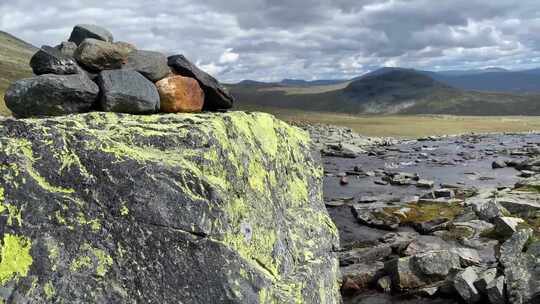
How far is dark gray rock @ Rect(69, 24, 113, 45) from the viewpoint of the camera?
52.6 ft

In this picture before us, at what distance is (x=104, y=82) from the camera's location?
13.4 m

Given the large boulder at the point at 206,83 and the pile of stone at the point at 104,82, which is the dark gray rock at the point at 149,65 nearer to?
the pile of stone at the point at 104,82

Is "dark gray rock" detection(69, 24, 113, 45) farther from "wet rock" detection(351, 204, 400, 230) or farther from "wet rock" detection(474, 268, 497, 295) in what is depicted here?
"wet rock" detection(351, 204, 400, 230)

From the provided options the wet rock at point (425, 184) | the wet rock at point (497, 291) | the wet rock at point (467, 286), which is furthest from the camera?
the wet rock at point (425, 184)

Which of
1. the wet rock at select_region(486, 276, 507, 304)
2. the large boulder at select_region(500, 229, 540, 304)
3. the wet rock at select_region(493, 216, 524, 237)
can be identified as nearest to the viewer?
the large boulder at select_region(500, 229, 540, 304)

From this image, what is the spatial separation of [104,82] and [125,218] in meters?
5.32

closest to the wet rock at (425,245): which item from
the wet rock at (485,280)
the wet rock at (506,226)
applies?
the wet rock at (506,226)

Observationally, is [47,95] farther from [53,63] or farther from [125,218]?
[125,218]

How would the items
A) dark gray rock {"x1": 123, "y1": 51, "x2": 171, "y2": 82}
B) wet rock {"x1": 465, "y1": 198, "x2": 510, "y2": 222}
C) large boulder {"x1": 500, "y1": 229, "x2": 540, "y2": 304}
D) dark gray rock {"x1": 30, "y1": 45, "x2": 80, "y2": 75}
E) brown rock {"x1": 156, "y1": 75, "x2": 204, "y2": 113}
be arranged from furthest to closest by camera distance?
wet rock {"x1": 465, "y1": 198, "x2": 510, "y2": 222}, large boulder {"x1": 500, "y1": 229, "x2": 540, "y2": 304}, brown rock {"x1": 156, "y1": 75, "x2": 204, "y2": 113}, dark gray rock {"x1": 123, "y1": 51, "x2": 171, "y2": 82}, dark gray rock {"x1": 30, "y1": 45, "x2": 80, "y2": 75}

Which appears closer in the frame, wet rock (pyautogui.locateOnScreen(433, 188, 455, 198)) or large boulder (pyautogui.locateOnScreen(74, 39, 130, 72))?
Answer: large boulder (pyautogui.locateOnScreen(74, 39, 130, 72))

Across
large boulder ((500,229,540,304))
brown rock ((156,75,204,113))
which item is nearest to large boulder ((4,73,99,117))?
brown rock ((156,75,204,113))

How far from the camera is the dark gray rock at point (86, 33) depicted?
16031mm

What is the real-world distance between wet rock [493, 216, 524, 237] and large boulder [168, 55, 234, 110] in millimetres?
24005

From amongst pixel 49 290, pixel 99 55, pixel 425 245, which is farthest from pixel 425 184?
pixel 49 290
